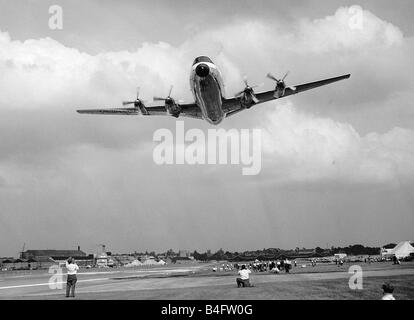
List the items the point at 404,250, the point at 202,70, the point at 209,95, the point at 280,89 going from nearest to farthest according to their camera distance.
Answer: the point at 202,70 < the point at 209,95 < the point at 280,89 < the point at 404,250

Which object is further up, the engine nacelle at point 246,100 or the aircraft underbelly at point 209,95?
the engine nacelle at point 246,100

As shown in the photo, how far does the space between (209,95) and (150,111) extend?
12.6 m

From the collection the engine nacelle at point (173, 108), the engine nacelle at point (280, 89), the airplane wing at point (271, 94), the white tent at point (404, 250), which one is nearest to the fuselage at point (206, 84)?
the airplane wing at point (271, 94)

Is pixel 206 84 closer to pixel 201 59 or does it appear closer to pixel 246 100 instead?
pixel 201 59

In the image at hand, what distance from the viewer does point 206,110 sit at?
44.3 meters

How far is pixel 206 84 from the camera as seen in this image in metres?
39.5

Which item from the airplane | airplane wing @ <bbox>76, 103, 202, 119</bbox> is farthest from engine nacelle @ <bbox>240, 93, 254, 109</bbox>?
airplane wing @ <bbox>76, 103, 202, 119</bbox>

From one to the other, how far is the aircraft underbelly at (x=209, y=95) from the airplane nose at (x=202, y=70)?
1.46 feet

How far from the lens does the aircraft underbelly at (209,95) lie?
3941 centimetres

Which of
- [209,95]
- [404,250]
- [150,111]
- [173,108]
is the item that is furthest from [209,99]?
[404,250]

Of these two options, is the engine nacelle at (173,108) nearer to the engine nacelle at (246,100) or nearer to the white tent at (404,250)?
the engine nacelle at (246,100)
